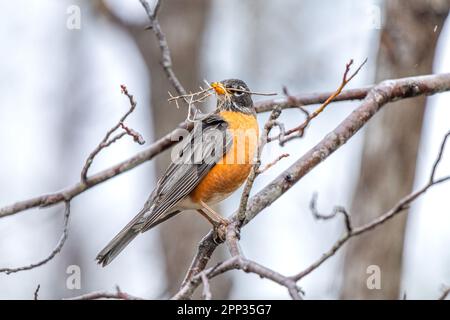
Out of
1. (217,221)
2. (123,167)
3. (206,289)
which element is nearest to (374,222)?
(206,289)

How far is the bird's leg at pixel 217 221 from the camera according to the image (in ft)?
13.4

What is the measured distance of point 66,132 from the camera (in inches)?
451

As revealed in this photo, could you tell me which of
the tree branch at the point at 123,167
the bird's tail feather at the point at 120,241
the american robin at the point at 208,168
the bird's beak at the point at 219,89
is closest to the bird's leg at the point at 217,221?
the american robin at the point at 208,168

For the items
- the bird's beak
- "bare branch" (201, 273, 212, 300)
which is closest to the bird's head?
the bird's beak

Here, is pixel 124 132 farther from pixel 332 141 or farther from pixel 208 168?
pixel 332 141

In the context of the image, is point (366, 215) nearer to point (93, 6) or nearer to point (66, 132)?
point (93, 6)

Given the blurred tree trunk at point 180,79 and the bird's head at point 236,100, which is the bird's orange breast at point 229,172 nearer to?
the bird's head at point 236,100

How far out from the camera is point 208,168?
491 centimetres

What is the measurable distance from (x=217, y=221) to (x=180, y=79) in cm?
437

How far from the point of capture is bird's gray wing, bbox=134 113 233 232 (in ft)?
15.1

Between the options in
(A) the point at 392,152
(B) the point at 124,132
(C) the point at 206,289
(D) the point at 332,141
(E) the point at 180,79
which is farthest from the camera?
(E) the point at 180,79

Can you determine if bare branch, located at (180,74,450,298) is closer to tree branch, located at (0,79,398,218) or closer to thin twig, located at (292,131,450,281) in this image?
tree branch, located at (0,79,398,218)

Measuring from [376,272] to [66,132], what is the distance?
6890 millimetres
